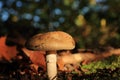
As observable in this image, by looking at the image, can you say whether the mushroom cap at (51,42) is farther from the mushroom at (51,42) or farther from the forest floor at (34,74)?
the forest floor at (34,74)

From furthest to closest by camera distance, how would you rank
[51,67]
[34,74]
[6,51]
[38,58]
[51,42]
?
1. [6,51]
2. [38,58]
3. [34,74]
4. [51,67]
5. [51,42]

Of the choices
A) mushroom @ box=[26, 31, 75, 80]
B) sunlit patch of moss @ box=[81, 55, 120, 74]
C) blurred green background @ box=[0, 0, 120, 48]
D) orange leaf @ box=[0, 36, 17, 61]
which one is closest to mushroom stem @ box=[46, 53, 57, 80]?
mushroom @ box=[26, 31, 75, 80]

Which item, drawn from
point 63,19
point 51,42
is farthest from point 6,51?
point 63,19

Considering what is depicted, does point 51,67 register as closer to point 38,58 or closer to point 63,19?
point 38,58

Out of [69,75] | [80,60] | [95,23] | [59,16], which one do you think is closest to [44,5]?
[59,16]

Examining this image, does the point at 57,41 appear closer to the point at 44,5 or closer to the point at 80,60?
the point at 80,60

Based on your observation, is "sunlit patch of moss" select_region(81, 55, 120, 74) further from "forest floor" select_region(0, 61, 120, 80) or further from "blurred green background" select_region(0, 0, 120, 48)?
"blurred green background" select_region(0, 0, 120, 48)

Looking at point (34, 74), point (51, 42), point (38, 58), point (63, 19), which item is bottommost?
point (34, 74)
